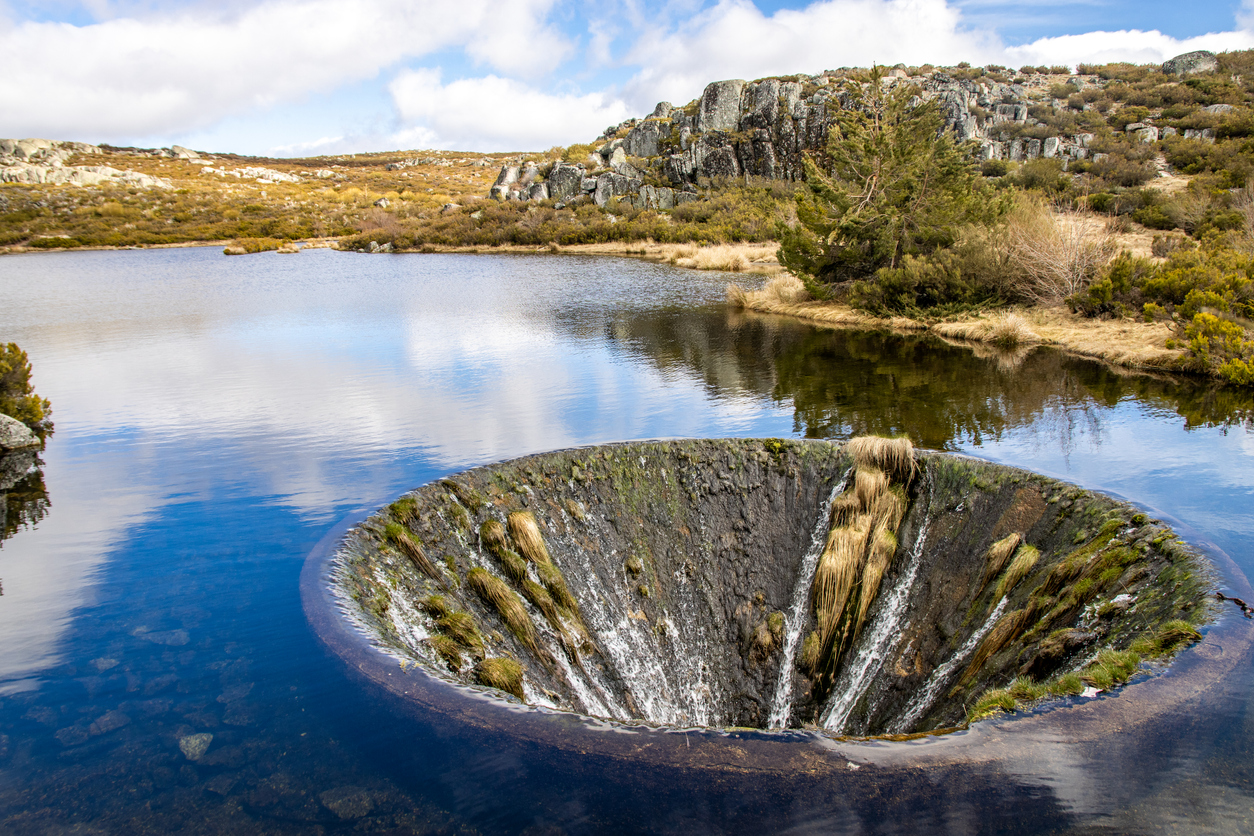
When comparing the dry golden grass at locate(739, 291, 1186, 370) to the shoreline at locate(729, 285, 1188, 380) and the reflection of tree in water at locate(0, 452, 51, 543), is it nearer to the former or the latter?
the shoreline at locate(729, 285, 1188, 380)

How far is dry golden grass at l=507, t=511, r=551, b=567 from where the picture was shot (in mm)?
9234

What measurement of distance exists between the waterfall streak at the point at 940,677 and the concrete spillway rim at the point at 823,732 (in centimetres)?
210

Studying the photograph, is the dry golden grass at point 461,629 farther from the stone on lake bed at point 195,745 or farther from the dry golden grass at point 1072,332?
the dry golden grass at point 1072,332

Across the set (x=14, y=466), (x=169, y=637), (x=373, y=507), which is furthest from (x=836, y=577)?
(x=14, y=466)

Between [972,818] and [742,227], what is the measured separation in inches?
2287

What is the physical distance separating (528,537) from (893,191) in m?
23.2

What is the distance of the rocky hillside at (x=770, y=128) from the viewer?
68.4 m

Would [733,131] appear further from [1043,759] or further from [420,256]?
[1043,759]

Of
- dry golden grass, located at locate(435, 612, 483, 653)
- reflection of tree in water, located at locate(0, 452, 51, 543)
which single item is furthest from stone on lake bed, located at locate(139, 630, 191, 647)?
reflection of tree in water, located at locate(0, 452, 51, 543)

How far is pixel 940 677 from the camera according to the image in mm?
7746

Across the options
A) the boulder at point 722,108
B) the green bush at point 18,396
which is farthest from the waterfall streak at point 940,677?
the boulder at point 722,108

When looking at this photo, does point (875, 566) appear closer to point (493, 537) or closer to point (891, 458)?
point (891, 458)

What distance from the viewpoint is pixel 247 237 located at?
6944cm

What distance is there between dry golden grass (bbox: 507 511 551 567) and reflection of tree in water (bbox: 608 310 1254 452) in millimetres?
6300
